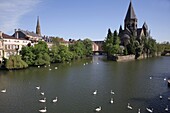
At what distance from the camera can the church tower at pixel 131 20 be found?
124619mm

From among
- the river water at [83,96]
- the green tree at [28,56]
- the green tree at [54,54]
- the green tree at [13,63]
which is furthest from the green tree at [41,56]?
the river water at [83,96]

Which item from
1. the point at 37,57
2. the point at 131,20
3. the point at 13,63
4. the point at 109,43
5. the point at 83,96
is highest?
the point at 131,20

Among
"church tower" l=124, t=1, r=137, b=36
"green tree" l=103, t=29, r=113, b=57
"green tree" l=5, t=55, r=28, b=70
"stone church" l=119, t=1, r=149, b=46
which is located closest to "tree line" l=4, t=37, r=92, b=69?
"green tree" l=5, t=55, r=28, b=70

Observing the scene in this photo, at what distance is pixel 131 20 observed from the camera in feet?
412

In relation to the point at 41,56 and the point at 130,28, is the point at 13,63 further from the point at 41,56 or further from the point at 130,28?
the point at 130,28

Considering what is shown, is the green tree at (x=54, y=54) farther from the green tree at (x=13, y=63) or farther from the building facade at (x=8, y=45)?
the green tree at (x=13, y=63)

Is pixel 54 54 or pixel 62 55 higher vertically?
pixel 54 54

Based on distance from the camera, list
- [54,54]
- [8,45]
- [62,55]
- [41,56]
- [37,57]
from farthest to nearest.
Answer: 1. [62,55]
2. [54,54]
3. [8,45]
4. [41,56]
5. [37,57]

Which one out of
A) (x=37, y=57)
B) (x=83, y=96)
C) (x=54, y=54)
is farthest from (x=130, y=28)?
(x=83, y=96)

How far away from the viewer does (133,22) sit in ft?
415

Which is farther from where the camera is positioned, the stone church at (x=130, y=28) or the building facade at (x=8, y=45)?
the stone church at (x=130, y=28)

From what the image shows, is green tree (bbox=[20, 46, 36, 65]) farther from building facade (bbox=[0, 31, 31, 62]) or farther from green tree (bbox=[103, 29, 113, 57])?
green tree (bbox=[103, 29, 113, 57])

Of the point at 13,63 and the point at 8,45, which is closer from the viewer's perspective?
the point at 13,63

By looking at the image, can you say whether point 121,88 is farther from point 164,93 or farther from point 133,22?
point 133,22
